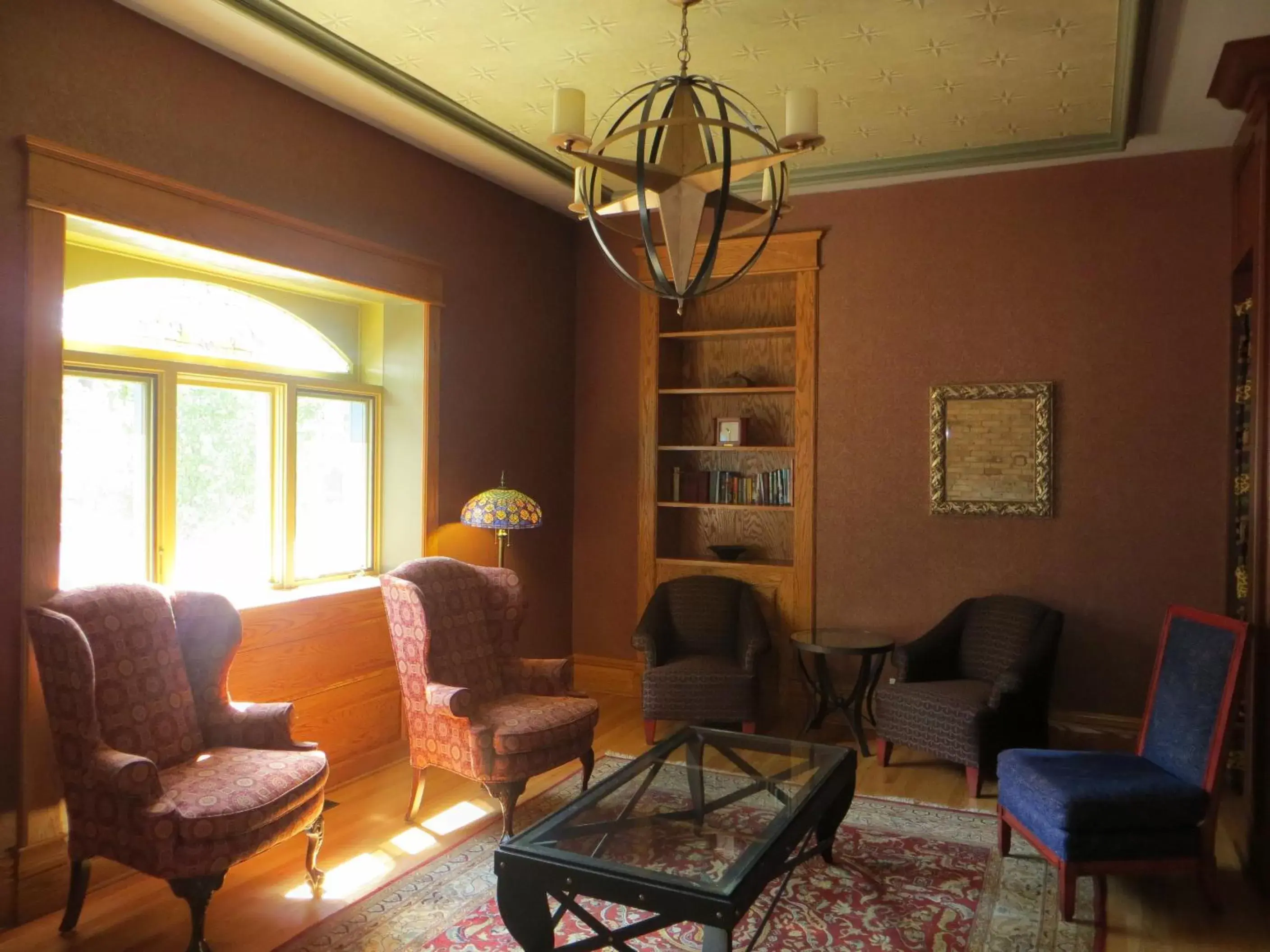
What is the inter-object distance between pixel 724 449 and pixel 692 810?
2.88m

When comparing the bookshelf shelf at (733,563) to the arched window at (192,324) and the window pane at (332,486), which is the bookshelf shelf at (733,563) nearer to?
the window pane at (332,486)

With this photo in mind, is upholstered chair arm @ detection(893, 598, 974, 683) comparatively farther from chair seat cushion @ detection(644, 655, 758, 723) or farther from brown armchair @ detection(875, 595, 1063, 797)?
chair seat cushion @ detection(644, 655, 758, 723)

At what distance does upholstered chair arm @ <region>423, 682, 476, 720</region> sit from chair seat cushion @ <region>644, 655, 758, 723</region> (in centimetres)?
131

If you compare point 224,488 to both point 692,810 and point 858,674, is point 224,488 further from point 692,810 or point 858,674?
point 858,674

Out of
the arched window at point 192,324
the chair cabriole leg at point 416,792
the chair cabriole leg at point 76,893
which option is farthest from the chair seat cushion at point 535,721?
the arched window at point 192,324

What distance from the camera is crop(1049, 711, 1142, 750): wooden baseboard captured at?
4570 mm

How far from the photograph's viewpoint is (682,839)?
2.64m

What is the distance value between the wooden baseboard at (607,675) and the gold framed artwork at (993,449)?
6.76 feet

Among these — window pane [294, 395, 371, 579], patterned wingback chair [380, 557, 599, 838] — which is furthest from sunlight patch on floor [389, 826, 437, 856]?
window pane [294, 395, 371, 579]

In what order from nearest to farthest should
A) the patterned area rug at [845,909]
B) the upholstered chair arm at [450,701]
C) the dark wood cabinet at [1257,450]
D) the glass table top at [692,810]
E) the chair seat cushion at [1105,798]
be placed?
the glass table top at [692,810]
the patterned area rug at [845,909]
the chair seat cushion at [1105,798]
the dark wood cabinet at [1257,450]
the upholstered chair arm at [450,701]

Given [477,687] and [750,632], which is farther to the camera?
[750,632]

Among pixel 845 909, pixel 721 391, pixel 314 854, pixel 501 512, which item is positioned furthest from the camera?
pixel 721 391

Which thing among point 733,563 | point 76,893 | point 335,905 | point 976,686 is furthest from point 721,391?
point 76,893

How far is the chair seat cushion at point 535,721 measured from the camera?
346cm
